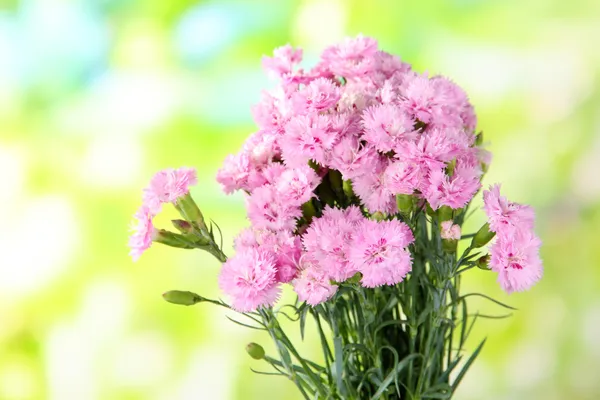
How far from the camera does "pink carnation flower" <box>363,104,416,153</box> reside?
66 cm

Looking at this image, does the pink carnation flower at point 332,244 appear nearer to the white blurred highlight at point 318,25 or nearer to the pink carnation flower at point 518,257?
the pink carnation flower at point 518,257

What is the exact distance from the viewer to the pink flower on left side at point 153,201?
716mm

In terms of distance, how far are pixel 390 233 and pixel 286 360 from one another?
0.64ft

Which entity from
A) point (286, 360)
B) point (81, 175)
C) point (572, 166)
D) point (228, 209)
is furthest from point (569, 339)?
point (81, 175)

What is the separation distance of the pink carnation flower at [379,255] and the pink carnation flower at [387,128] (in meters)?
0.08

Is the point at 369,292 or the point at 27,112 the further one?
the point at 27,112

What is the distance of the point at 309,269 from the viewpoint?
674mm

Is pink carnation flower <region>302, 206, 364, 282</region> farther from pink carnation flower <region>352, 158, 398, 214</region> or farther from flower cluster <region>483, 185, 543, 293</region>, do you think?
flower cluster <region>483, 185, 543, 293</region>

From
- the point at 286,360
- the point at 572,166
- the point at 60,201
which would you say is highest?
the point at 572,166

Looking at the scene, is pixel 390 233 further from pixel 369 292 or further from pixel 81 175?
pixel 81 175

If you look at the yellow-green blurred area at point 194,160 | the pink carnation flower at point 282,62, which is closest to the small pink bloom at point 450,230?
the pink carnation flower at point 282,62

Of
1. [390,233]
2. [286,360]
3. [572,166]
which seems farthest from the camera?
[572,166]

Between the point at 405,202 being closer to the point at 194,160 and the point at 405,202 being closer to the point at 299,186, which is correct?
the point at 299,186

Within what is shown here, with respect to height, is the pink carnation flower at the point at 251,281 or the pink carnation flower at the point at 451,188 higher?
the pink carnation flower at the point at 451,188
